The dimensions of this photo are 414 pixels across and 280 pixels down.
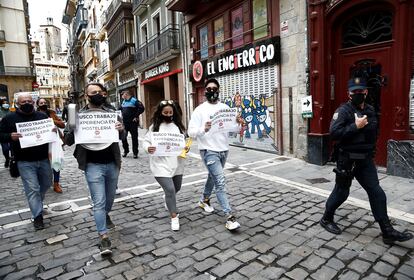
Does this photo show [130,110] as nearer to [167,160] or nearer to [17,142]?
[17,142]

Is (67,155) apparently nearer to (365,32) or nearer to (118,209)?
(118,209)

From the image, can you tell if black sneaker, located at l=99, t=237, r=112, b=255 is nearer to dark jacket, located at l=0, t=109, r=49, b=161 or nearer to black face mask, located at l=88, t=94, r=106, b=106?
black face mask, located at l=88, t=94, r=106, b=106

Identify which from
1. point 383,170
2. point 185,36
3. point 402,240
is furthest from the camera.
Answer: point 185,36

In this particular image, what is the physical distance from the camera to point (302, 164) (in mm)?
7609

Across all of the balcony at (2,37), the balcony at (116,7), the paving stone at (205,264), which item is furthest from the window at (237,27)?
the balcony at (2,37)

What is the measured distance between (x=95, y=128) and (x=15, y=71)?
130 feet

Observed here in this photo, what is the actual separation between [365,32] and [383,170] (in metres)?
2.97

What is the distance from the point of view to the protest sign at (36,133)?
411 cm

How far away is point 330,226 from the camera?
3.75 metres

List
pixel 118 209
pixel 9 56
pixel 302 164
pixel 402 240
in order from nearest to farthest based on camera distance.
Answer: pixel 402 240 < pixel 118 209 < pixel 302 164 < pixel 9 56

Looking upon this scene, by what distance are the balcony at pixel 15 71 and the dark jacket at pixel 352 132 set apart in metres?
40.5

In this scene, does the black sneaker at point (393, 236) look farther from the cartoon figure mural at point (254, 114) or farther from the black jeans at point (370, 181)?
the cartoon figure mural at point (254, 114)

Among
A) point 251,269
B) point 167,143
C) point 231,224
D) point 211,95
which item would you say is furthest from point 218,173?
point 251,269

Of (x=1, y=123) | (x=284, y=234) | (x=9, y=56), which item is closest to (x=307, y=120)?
(x=284, y=234)
